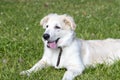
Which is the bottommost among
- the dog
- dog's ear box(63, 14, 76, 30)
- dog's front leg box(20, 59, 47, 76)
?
→ dog's front leg box(20, 59, 47, 76)

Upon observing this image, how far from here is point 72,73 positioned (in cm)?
634

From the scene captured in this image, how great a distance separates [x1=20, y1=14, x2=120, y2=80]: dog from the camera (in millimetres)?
6605

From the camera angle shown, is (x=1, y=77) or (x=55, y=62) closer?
(x=1, y=77)

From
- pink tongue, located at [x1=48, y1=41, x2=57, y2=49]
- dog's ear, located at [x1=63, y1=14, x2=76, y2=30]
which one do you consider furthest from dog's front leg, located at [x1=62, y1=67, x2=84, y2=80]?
dog's ear, located at [x1=63, y1=14, x2=76, y2=30]

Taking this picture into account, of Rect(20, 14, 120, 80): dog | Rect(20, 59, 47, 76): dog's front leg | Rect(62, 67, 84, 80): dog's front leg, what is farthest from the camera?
Rect(20, 14, 120, 80): dog

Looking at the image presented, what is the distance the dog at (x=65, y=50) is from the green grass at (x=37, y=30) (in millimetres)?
136

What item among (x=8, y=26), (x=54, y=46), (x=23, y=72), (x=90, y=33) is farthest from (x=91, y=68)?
(x=8, y=26)

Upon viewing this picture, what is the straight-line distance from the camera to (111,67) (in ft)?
21.9

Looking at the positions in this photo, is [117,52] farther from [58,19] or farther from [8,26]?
[8,26]

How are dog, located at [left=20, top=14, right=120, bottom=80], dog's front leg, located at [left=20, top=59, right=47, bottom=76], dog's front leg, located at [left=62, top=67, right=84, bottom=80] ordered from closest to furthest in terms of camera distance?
dog's front leg, located at [left=62, top=67, right=84, bottom=80] → dog's front leg, located at [left=20, top=59, right=47, bottom=76] → dog, located at [left=20, top=14, right=120, bottom=80]

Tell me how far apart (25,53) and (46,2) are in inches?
339

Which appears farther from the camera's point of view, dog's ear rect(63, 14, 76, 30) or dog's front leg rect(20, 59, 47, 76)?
dog's ear rect(63, 14, 76, 30)

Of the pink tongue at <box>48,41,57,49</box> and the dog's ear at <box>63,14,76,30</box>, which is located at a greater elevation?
the dog's ear at <box>63,14,76,30</box>

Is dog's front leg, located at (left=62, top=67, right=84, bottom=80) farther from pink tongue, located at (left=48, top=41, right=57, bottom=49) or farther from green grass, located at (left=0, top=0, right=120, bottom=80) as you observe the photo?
pink tongue, located at (left=48, top=41, right=57, bottom=49)
